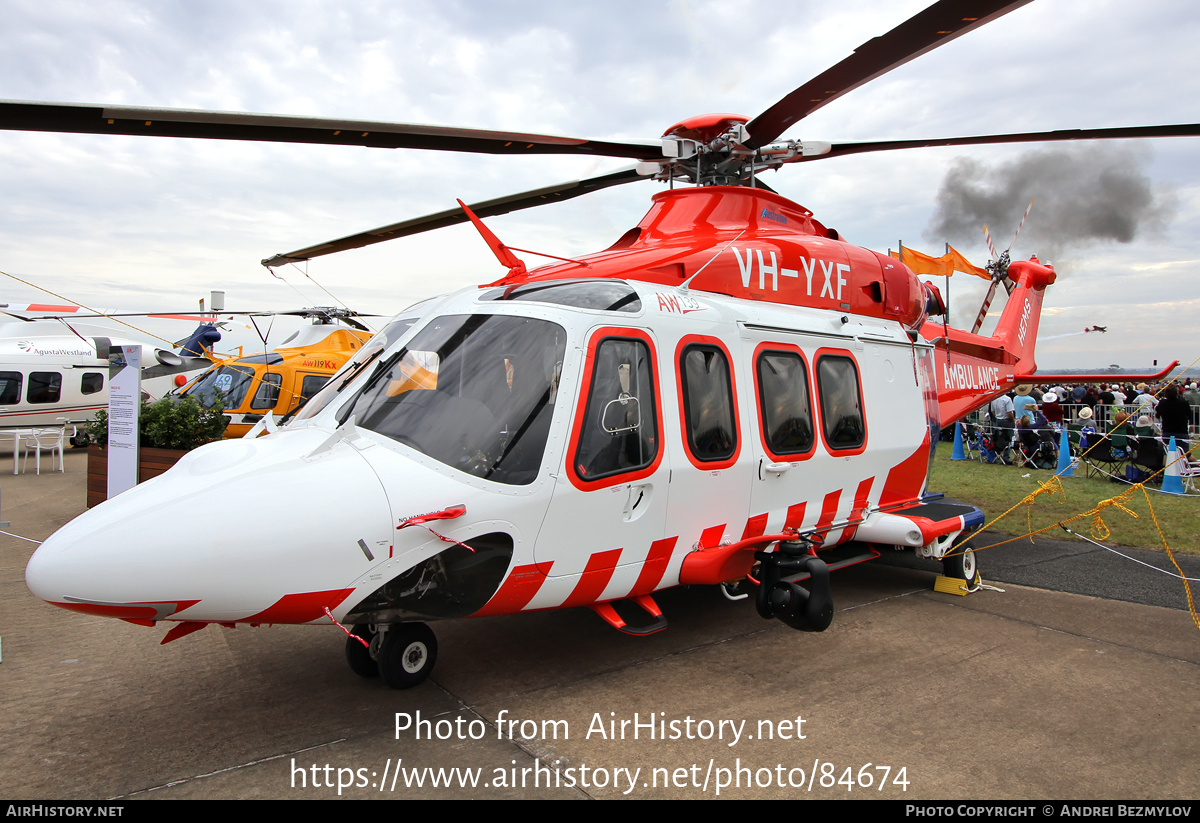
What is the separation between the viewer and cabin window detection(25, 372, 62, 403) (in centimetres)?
1792

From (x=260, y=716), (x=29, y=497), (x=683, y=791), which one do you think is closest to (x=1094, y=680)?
(x=683, y=791)

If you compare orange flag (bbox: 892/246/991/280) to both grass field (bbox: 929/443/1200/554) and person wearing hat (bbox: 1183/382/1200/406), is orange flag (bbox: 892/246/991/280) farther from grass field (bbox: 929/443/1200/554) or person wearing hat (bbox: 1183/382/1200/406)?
person wearing hat (bbox: 1183/382/1200/406)

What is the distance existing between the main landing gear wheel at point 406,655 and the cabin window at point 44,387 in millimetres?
18626

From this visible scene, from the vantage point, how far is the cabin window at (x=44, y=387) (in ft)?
58.8

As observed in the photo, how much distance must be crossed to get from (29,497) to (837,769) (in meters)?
12.6

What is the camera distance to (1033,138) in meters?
5.36

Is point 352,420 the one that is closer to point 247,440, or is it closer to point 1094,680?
point 247,440

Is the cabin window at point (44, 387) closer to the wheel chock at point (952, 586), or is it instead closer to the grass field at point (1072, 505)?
the grass field at point (1072, 505)

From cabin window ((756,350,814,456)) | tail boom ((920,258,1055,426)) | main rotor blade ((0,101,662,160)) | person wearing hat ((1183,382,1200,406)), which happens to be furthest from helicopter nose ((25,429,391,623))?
person wearing hat ((1183,382,1200,406))

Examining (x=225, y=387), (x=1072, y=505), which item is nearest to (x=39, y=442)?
(x=225, y=387)

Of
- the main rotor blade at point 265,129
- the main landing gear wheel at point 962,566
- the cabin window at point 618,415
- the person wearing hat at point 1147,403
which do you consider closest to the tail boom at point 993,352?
the main landing gear wheel at point 962,566

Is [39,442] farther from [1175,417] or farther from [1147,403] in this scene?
[1175,417]

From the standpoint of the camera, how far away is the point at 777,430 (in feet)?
17.1

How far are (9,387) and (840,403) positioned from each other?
64.1 feet
